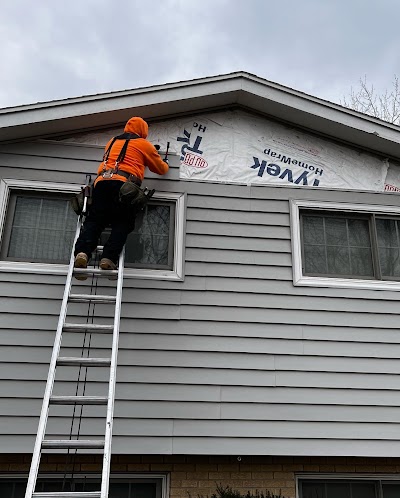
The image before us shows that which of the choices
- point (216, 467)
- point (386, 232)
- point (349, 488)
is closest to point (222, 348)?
point (216, 467)

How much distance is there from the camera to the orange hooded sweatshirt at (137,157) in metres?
4.74

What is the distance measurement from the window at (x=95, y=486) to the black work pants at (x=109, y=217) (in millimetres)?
2048

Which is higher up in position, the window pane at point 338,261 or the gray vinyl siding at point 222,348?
the window pane at point 338,261

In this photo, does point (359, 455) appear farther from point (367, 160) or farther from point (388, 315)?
point (367, 160)

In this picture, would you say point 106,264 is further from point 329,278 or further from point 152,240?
point 329,278

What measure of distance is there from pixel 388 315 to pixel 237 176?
2.23m

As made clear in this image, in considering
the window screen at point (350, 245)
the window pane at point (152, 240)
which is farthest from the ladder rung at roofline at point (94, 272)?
the window screen at point (350, 245)

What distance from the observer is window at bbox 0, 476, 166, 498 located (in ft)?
14.8

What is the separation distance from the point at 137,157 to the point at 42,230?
1284 millimetres

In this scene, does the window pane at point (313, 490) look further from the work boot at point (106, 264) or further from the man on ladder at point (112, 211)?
the work boot at point (106, 264)

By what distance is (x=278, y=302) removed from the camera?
5.16 meters

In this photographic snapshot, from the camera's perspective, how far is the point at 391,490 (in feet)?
16.2

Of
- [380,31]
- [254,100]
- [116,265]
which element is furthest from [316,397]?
[380,31]

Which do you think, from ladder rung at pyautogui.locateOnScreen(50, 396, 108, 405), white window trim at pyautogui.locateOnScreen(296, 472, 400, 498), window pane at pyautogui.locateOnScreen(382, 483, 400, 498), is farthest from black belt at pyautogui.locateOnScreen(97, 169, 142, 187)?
window pane at pyautogui.locateOnScreen(382, 483, 400, 498)
